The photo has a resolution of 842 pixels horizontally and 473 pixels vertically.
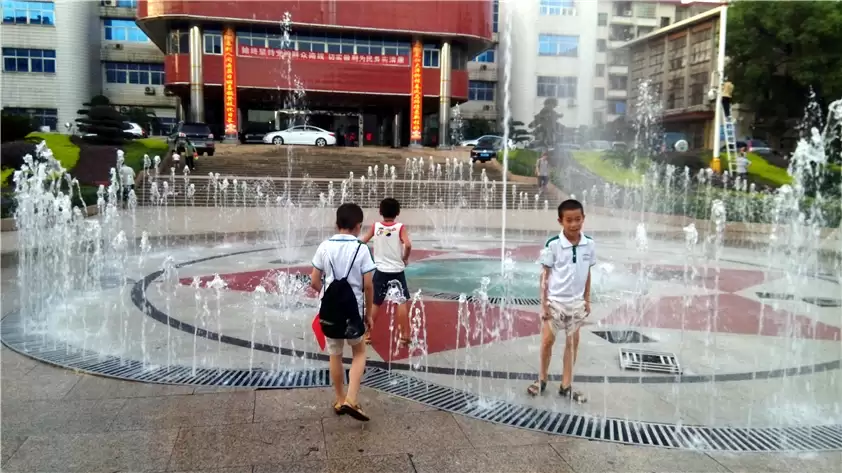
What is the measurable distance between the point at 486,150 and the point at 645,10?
18296 millimetres

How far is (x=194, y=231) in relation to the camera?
14.5 meters

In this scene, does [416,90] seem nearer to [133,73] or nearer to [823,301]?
[133,73]

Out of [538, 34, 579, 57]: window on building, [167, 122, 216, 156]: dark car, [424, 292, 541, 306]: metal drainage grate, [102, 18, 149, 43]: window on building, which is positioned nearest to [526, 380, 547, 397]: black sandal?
[424, 292, 541, 306]: metal drainage grate

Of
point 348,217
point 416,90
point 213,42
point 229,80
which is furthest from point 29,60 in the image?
point 348,217

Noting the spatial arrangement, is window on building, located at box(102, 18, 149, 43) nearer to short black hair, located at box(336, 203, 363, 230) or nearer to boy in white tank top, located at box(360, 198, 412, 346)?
boy in white tank top, located at box(360, 198, 412, 346)

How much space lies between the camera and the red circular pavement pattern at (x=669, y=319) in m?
6.11

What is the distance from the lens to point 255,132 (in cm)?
3950

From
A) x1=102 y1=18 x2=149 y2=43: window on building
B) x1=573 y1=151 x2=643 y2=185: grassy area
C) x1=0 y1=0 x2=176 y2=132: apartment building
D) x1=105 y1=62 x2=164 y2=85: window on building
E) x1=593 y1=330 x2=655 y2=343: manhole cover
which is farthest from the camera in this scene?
x1=105 y1=62 x2=164 y2=85: window on building

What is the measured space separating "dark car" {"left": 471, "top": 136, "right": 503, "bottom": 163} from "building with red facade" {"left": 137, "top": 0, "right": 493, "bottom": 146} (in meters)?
3.96

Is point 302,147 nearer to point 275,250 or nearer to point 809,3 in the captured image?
point 275,250

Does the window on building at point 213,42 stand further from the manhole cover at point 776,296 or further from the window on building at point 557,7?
the manhole cover at point 776,296

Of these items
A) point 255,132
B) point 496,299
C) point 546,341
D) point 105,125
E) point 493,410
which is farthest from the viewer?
point 255,132

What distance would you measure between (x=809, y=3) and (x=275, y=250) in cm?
3366

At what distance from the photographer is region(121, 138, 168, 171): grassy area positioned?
906 inches
